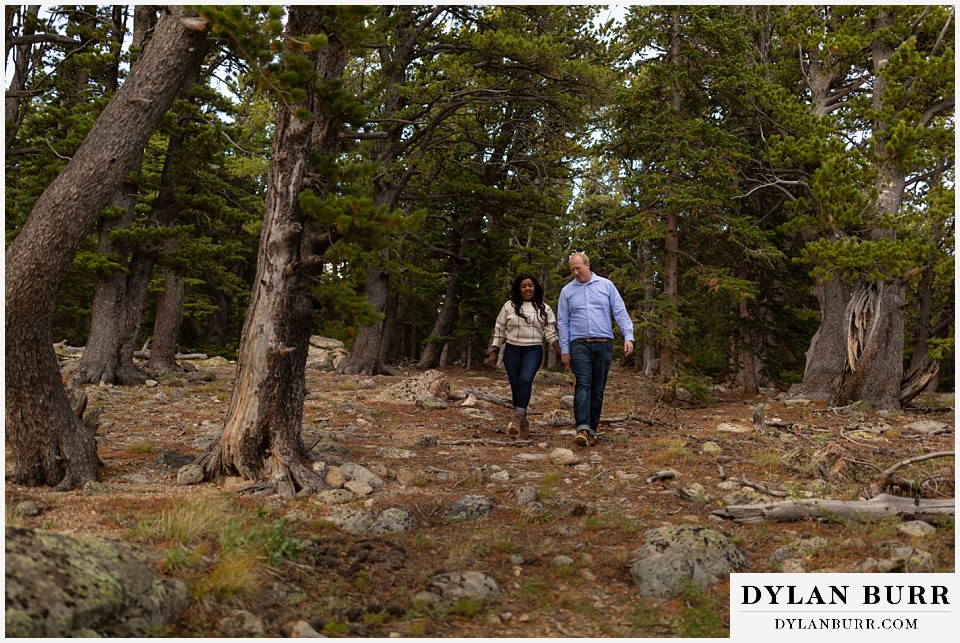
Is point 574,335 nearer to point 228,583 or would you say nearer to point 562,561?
point 562,561

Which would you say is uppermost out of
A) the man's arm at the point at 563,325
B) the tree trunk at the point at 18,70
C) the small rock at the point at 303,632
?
the tree trunk at the point at 18,70

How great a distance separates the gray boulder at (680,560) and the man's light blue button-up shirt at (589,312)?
4.04 metres

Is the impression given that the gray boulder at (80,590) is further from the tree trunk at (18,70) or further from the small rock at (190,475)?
the tree trunk at (18,70)

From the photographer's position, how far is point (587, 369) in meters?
8.83

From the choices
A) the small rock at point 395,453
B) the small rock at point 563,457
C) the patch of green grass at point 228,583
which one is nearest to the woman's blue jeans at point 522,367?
the small rock at point 563,457

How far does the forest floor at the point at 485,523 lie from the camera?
160 inches

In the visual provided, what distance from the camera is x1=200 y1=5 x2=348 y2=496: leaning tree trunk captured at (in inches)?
249

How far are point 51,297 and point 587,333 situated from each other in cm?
601

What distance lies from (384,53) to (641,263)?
26.8 feet

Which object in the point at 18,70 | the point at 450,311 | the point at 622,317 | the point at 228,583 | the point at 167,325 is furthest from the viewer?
the point at 450,311

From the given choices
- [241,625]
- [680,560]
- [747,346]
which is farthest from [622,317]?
[747,346]

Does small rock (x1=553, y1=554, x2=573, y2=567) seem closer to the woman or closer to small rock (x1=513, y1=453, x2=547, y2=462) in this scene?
small rock (x1=513, y1=453, x2=547, y2=462)

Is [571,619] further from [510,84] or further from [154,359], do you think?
[154,359]

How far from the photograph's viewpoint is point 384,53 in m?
16.5
